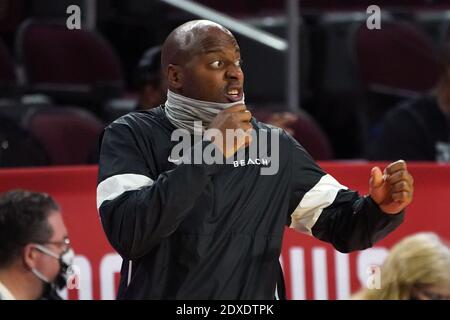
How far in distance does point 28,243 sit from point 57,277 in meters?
0.26

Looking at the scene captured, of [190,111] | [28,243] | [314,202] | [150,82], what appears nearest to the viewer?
[190,111]

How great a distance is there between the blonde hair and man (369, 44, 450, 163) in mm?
1563

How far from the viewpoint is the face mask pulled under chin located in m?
4.00

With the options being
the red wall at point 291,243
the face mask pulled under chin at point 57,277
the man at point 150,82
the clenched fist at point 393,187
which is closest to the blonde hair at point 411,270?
the red wall at point 291,243

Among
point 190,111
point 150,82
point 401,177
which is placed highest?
point 150,82

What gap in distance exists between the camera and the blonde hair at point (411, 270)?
3.93 metres

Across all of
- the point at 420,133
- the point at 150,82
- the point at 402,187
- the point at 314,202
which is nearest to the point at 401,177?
the point at 402,187

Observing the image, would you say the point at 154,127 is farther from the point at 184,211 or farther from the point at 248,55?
the point at 248,55

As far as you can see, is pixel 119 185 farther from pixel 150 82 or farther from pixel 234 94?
pixel 150 82

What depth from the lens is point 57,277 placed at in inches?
163

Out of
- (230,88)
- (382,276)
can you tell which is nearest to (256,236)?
(230,88)

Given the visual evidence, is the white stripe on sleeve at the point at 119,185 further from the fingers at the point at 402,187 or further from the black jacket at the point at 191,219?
the fingers at the point at 402,187

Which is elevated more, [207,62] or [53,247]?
[207,62]

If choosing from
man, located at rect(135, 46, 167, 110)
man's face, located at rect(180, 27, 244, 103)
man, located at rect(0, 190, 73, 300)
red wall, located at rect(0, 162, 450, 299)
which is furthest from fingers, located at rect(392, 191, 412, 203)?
man, located at rect(135, 46, 167, 110)
